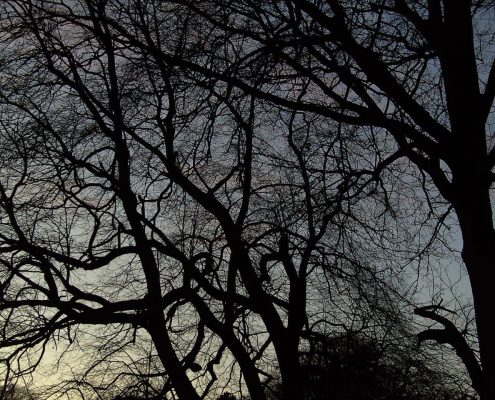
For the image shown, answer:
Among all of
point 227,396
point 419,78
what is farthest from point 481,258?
point 227,396

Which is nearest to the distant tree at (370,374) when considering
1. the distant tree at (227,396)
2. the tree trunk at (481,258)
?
the distant tree at (227,396)

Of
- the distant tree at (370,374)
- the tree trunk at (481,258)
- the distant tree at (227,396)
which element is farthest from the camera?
the distant tree at (227,396)

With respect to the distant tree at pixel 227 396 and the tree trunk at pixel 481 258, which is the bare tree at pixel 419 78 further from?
the distant tree at pixel 227 396

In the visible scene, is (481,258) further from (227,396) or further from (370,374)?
(227,396)

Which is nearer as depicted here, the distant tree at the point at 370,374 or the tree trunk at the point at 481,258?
the tree trunk at the point at 481,258

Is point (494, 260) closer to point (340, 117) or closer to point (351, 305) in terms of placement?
point (340, 117)

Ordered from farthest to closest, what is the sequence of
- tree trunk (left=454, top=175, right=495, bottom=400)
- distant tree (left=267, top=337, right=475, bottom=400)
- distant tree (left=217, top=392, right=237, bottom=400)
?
1. distant tree (left=217, top=392, right=237, bottom=400)
2. distant tree (left=267, top=337, right=475, bottom=400)
3. tree trunk (left=454, top=175, right=495, bottom=400)

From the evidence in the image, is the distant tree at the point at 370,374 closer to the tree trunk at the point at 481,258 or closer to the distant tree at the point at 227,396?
the distant tree at the point at 227,396

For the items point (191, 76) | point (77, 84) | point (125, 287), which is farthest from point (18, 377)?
point (191, 76)

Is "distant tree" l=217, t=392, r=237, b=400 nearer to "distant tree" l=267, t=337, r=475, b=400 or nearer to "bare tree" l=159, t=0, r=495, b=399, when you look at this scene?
"distant tree" l=267, t=337, r=475, b=400

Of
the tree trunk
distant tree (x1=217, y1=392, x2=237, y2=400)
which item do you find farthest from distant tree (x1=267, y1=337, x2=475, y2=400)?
the tree trunk

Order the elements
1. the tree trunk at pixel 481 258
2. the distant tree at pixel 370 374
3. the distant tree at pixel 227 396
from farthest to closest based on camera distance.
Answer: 1. the distant tree at pixel 227 396
2. the distant tree at pixel 370 374
3. the tree trunk at pixel 481 258

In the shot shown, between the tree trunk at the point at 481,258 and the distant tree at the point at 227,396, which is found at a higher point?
the distant tree at the point at 227,396

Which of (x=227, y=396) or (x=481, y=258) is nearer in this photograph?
(x=481, y=258)
